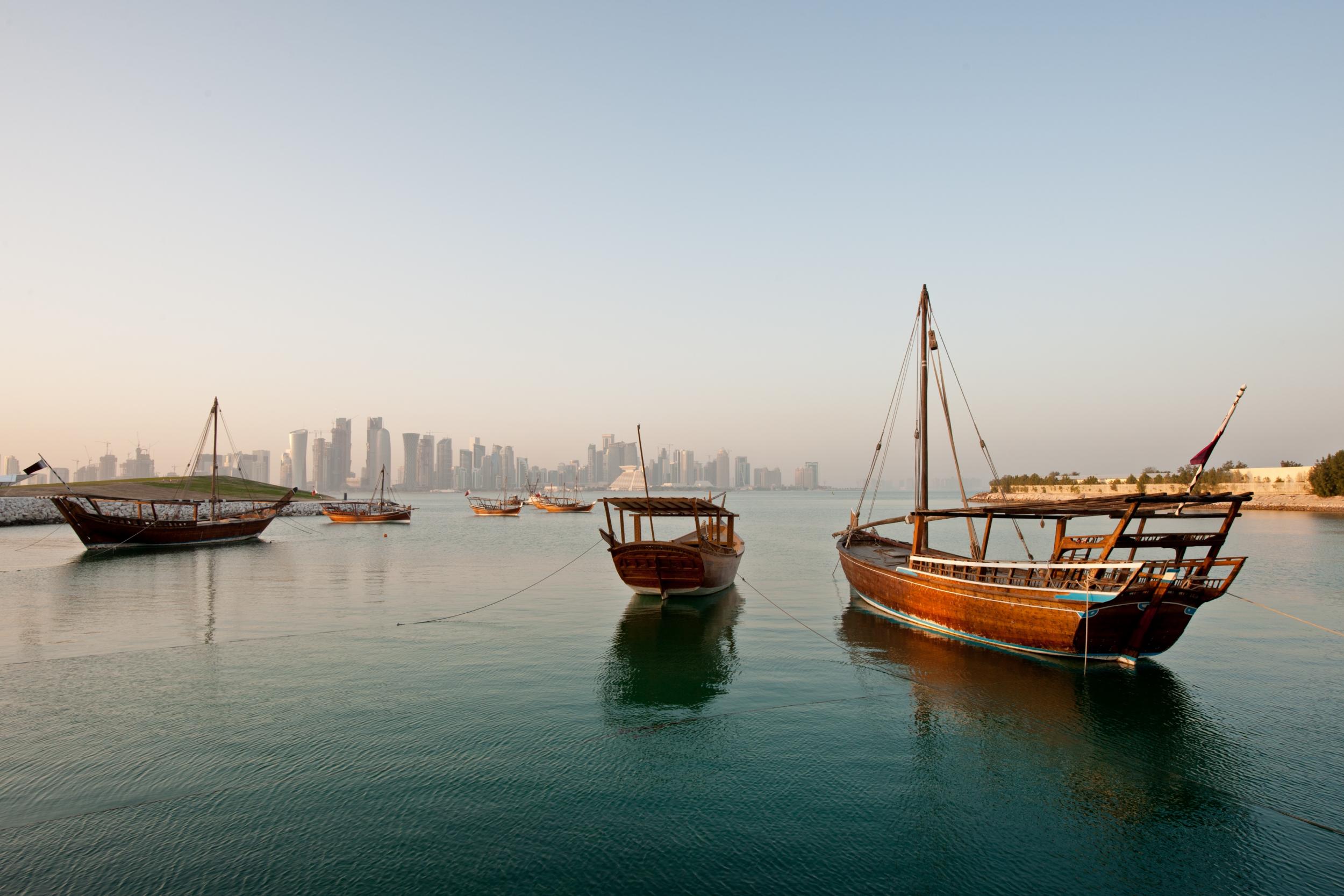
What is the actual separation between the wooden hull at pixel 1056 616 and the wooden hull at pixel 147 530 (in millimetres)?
49901

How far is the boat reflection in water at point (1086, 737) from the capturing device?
864 cm

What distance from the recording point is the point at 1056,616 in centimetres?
1509

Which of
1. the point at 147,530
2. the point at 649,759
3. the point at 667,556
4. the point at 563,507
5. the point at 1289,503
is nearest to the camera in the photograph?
the point at 649,759

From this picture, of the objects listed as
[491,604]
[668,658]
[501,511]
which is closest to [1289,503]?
[501,511]

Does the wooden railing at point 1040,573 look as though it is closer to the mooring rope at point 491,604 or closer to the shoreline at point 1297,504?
the mooring rope at point 491,604

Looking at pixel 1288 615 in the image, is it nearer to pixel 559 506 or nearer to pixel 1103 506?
pixel 1103 506

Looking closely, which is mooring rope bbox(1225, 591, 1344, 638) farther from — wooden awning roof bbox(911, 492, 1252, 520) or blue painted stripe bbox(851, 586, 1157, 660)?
blue painted stripe bbox(851, 586, 1157, 660)

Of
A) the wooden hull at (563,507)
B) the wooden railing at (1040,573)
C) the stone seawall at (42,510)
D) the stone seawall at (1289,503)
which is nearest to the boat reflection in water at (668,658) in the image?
the wooden railing at (1040,573)

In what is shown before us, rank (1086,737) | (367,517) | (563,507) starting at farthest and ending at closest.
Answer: (563,507), (367,517), (1086,737)

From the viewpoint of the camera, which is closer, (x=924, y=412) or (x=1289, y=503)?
(x=924, y=412)

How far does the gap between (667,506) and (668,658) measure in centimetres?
848

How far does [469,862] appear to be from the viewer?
720 cm

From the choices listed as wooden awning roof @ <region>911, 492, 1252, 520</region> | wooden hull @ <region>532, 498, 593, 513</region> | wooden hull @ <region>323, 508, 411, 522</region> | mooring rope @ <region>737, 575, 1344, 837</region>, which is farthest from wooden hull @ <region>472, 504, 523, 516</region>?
mooring rope @ <region>737, 575, 1344, 837</region>

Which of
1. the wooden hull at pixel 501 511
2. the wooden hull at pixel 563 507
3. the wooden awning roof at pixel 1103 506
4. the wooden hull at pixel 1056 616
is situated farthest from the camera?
the wooden hull at pixel 563 507
